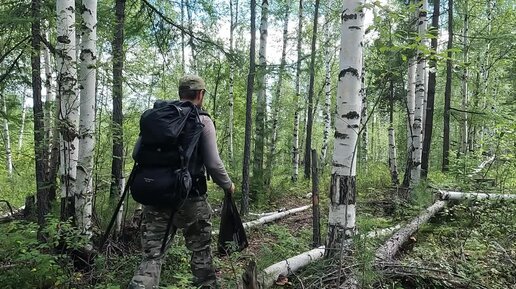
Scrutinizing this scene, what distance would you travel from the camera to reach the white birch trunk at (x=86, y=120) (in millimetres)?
4605

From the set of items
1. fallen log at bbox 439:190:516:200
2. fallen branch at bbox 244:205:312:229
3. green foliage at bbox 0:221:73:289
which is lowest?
fallen branch at bbox 244:205:312:229

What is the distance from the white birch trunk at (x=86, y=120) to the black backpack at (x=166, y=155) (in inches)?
64.8

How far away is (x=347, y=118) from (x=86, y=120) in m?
3.15

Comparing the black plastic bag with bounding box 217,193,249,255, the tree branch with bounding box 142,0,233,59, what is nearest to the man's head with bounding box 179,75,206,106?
the black plastic bag with bounding box 217,193,249,255

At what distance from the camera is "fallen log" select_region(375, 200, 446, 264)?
4.44 m

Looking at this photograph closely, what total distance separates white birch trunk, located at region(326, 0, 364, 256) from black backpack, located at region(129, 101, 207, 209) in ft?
5.31

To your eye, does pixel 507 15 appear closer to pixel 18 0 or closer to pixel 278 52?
pixel 278 52

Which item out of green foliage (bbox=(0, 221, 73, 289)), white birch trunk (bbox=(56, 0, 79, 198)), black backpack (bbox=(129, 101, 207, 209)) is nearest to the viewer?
black backpack (bbox=(129, 101, 207, 209))

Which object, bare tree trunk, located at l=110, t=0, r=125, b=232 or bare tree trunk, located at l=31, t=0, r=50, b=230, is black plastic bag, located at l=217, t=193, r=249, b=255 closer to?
bare tree trunk, located at l=110, t=0, r=125, b=232

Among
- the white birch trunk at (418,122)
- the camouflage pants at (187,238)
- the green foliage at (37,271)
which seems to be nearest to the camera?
the camouflage pants at (187,238)

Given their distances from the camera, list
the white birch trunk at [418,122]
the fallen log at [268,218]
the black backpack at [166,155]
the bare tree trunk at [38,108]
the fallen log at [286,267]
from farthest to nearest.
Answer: the white birch trunk at [418,122] → the fallen log at [268,218] → the bare tree trunk at [38,108] → the fallen log at [286,267] → the black backpack at [166,155]

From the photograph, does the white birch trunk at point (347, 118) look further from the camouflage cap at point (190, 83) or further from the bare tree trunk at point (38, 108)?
the bare tree trunk at point (38, 108)

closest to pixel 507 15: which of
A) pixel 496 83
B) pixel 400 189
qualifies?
pixel 496 83

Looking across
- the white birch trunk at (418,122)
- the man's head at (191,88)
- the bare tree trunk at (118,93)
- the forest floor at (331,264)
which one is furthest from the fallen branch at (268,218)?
the man's head at (191,88)
